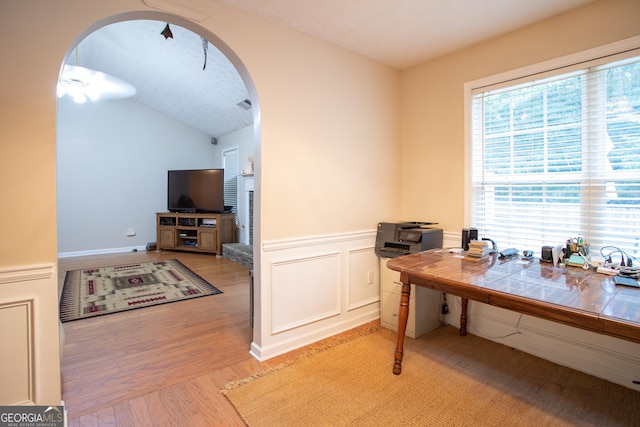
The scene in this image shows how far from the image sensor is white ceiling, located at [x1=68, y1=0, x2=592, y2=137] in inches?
82.2

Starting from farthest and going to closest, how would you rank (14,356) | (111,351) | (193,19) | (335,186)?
(335,186) → (111,351) → (193,19) → (14,356)

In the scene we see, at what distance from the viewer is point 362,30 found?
95.1 inches

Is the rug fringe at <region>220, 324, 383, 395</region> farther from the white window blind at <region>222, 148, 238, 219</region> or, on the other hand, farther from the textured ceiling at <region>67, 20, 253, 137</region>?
the white window blind at <region>222, 148, 238, 219</region>

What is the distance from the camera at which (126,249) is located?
253 inches

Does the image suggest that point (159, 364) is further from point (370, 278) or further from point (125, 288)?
point (125, 288)

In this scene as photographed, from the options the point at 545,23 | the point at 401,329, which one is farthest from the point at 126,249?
the point at 545,23

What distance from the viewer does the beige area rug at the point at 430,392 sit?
5.49 ft

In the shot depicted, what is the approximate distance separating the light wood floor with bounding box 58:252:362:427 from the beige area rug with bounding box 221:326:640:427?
22 centimetres

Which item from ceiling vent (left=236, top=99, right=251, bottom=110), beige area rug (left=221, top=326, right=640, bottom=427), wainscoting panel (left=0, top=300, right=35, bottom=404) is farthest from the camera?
ceiling vent (left=236, top=99, right=251, bottom=110)

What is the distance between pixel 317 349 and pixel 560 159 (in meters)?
2.30

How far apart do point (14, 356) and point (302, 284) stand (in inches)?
65.9

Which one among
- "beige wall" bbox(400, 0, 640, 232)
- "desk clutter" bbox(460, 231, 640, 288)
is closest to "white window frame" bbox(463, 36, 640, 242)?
"beige wall" bbox(400, 0, 640, 232)

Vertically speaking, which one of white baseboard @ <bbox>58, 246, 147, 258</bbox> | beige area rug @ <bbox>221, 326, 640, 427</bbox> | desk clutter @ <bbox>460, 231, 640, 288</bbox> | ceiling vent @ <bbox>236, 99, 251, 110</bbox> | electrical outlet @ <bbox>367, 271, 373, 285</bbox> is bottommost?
beige area rug @ <bbox>221, 326, 640, 427</bbox>

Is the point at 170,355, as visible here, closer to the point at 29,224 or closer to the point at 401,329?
the point at 29,224
